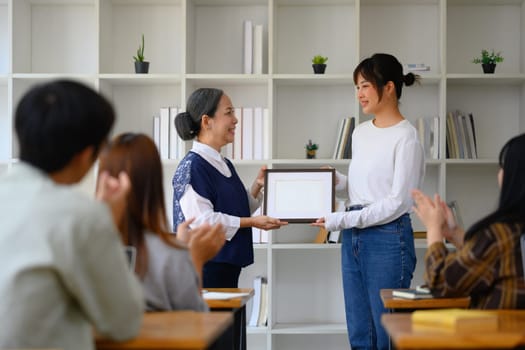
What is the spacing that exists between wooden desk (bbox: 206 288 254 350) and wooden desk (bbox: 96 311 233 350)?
0.77 m

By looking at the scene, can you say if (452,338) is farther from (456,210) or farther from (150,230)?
(456,210)

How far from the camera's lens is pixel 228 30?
5156 mm

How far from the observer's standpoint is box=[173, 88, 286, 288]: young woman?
3.76 meters

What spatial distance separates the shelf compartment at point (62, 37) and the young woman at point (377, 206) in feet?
6.52

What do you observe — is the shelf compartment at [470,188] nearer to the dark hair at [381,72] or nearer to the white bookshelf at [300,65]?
the white bookshelf at [300,65]

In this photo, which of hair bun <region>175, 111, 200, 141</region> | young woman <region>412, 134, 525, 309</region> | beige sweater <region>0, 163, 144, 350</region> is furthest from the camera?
hair bun <region>175, 111, 200, 141</region>

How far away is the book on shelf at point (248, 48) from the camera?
16.2 feet

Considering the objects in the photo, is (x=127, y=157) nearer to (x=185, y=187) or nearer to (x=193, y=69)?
(x=185, y=187)

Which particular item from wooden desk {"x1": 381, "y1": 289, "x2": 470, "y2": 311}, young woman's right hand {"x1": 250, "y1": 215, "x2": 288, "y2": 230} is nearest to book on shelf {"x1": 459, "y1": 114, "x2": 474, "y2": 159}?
young woman's right hand {"x1": 250, "y1": 215, "x2": 288, "y2": 230}

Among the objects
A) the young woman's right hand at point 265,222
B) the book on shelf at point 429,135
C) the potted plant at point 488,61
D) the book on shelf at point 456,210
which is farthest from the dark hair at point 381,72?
the book on shelf at point 456,210

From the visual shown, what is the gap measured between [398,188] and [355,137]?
1.48 feet

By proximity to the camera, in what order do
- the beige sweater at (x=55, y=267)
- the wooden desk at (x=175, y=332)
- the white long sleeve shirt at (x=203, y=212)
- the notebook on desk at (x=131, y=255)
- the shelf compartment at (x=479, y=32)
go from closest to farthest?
the beige sweater at (x=55, y=267)
the wooden desk at (x=175, y=332)
the notebook on desk at (x=131, y=255)
the white long sleeve shirt at (x=203, y=212)
the shelf compartment at (x=479, y=32)

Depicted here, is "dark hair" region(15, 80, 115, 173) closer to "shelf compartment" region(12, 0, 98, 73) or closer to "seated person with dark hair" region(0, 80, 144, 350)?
"seated person with dark hair" region(0, 80, 144, 350)

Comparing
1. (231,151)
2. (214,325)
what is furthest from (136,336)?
(231,151)
